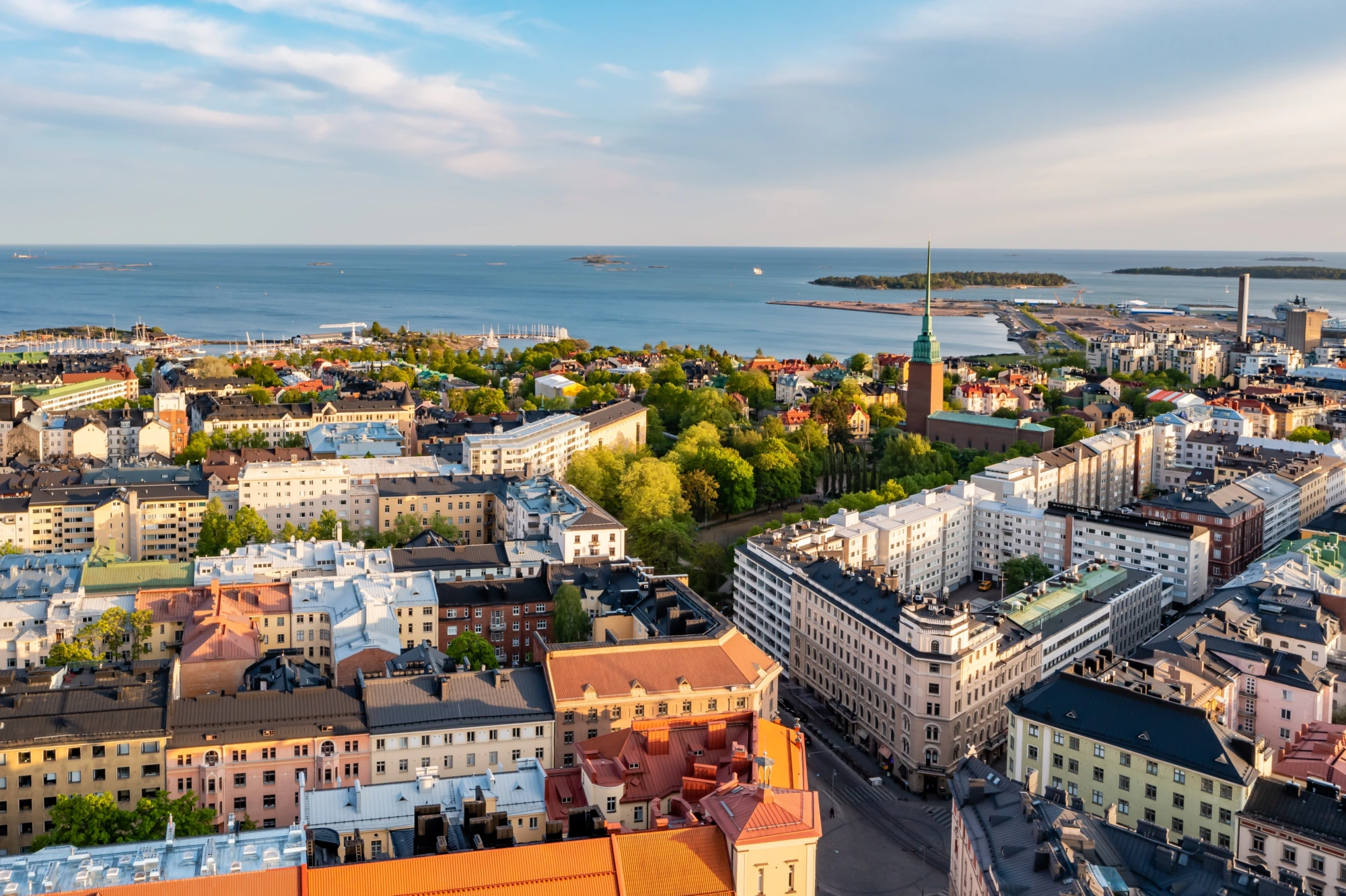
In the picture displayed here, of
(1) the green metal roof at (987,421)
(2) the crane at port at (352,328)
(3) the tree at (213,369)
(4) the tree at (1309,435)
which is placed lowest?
(4) the tree at (1309,435)

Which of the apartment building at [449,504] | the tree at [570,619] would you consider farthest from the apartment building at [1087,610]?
the apartment building at [449,504]

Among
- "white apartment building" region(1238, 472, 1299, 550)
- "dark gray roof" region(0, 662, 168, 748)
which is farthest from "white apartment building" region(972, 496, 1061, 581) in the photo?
"dark gray roof" region(0, 662, 168, 748)

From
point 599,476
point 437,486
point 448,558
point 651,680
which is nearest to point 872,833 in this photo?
point 651,680

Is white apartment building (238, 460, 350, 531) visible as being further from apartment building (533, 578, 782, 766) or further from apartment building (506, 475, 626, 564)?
apartment building (533, 578, 782, 766)

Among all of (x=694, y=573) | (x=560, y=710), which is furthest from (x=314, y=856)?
(x=694, y=573)

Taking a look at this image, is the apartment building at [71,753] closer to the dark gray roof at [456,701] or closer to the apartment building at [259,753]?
the apartment building at [259,753]
